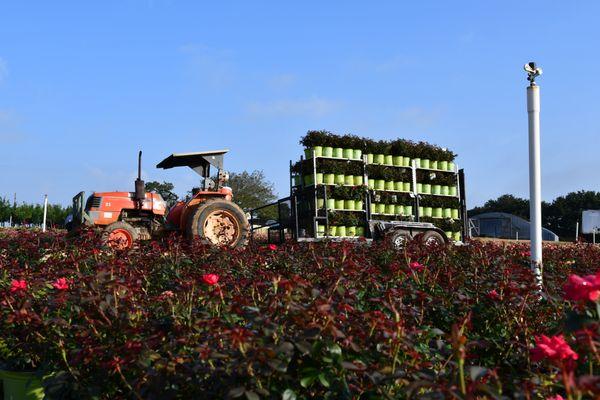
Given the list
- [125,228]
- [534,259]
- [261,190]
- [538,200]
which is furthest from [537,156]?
[261,190]

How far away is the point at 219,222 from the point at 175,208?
1174 millimetres

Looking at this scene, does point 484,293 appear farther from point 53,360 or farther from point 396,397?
point 53,360

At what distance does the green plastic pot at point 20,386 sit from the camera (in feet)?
9.73

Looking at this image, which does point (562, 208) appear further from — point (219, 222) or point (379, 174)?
point (219, 222)

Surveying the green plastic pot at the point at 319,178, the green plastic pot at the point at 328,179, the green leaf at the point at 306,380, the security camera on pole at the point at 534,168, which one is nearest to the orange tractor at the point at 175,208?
the green plastic pot at the point at 319,178

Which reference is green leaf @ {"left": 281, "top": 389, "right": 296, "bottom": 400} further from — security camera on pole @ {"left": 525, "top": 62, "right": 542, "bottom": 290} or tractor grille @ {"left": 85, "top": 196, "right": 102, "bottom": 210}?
tractor grille @ {"left": 85, "top": 196, "right": 102, "bottom": 210}

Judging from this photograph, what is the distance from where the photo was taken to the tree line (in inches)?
2398

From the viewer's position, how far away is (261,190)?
4134 centimetres

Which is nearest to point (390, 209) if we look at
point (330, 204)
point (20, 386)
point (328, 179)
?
point (330, 204)

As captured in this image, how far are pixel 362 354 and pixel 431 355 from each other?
520mm

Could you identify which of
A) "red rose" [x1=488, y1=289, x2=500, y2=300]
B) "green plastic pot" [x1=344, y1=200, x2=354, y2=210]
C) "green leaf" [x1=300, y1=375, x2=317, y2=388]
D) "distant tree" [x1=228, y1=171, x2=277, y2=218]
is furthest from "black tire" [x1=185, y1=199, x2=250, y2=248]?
"distant tree" [x1=228, y1=171, x2=277, y2=218]

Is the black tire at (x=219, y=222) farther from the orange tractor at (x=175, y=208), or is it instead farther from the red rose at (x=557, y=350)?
the red rose at (x=557, y=350)

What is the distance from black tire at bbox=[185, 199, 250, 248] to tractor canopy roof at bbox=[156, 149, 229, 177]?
43.6 inches

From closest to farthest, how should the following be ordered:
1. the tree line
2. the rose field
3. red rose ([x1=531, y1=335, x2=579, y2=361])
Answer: red rose ([x1=531, y1=335, x2=579, y2=361]) < the rose field < the tree line
